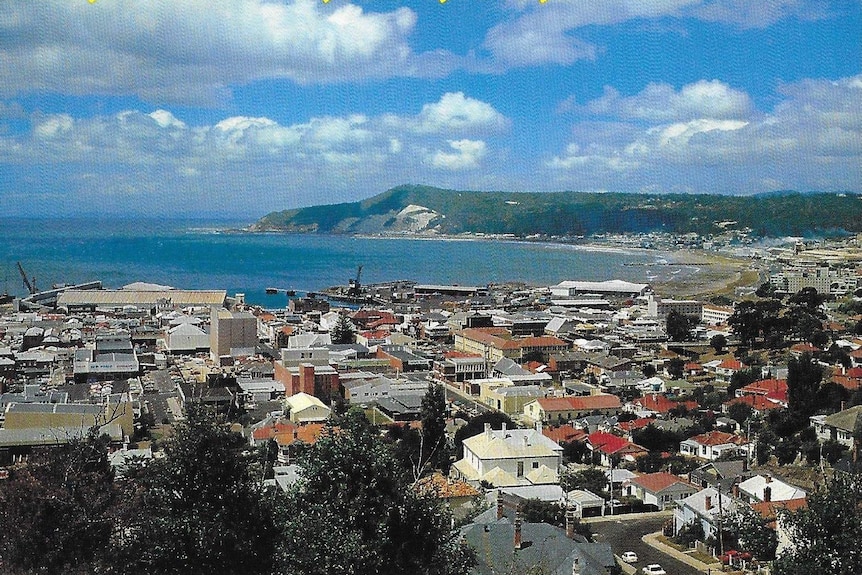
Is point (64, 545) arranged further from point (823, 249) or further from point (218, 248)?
point (218, 248)

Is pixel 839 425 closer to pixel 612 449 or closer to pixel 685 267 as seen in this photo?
pixel 612 449

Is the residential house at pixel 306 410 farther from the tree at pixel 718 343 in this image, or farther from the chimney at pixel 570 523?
the tree at pixel 718 343

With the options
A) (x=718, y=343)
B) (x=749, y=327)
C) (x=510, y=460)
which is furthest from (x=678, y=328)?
(x=510, y=460)

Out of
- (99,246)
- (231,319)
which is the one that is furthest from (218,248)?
(231,319)

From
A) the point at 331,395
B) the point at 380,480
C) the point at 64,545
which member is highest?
the point at 380,480

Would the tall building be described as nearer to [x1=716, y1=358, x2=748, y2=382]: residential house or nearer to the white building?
[x1=716, y1=358, x2=748, y2=382]: residential house

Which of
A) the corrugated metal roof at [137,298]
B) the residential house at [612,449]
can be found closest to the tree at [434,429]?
the residential house at [612,449]

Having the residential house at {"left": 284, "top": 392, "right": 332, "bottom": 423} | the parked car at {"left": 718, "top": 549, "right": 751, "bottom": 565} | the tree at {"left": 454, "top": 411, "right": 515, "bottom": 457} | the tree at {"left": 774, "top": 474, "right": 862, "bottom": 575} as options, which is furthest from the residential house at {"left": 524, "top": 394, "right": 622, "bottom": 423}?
the tree at {"left": 774, "top": 474, "right": 862, "bottom": 575}
